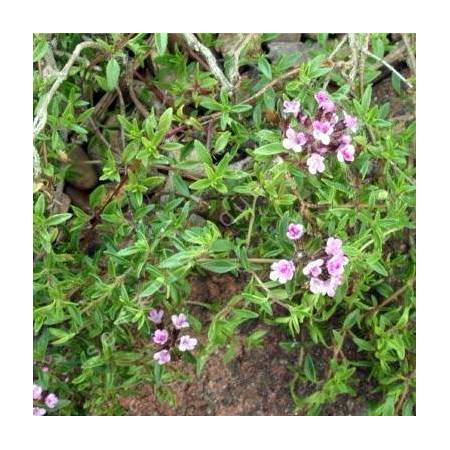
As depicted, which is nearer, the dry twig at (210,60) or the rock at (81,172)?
the dry twig at (210,60)

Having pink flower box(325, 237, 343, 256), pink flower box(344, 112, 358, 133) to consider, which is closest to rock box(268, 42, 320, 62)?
pink flower box(344, 112, 358, 133)

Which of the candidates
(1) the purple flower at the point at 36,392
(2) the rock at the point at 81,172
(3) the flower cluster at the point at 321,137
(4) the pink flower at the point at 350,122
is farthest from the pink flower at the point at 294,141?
(1) the purple flower at the point at 36,392

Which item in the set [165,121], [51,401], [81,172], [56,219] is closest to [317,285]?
[165,121]

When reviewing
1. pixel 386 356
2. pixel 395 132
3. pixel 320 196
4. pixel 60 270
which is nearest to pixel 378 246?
pixel 320 196

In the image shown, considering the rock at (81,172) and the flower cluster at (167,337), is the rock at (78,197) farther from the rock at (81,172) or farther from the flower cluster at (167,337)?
the flower cluster at (167,337)

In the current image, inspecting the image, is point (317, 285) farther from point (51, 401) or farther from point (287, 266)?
point (51, 401)

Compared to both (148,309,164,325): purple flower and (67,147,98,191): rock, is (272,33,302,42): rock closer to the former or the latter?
(67,147,98,191): rock

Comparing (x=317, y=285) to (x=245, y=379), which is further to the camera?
(x=245, y=379)
